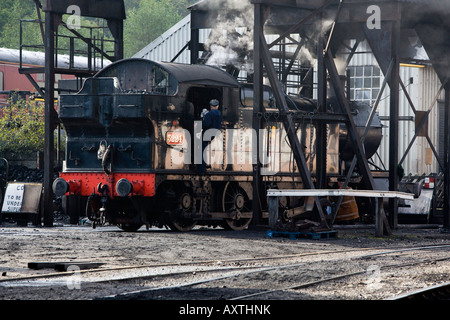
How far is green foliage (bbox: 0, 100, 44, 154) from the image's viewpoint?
104ft

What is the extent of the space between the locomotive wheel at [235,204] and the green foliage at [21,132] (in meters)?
15.6

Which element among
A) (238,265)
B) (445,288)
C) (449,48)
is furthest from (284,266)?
(449,48)

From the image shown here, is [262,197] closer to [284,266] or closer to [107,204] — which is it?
[107,204]

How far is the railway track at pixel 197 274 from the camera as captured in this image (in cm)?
836

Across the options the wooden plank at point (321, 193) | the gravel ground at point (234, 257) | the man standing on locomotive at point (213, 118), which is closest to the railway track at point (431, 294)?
the gravel ground at point (234, 257)

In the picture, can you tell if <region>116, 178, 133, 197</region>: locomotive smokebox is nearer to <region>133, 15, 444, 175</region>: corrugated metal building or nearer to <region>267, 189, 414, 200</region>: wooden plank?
<region>267, 189, 414, 200</region>: wooden plank

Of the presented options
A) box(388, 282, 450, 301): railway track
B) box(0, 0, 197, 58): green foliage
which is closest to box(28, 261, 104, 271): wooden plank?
box(388, 282, 450, 301): railway track

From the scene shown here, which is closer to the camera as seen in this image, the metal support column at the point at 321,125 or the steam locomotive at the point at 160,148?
the steam locomotive at the point at 160,148

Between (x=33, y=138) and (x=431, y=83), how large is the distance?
1493cm

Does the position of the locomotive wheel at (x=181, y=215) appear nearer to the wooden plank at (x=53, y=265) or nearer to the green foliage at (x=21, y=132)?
the wooden plank at (x=53, y=265)

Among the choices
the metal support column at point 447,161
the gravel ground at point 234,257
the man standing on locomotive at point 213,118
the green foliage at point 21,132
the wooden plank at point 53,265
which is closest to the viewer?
the gravel ground at point 234,257

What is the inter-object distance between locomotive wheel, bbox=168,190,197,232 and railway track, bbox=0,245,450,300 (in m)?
4.38
